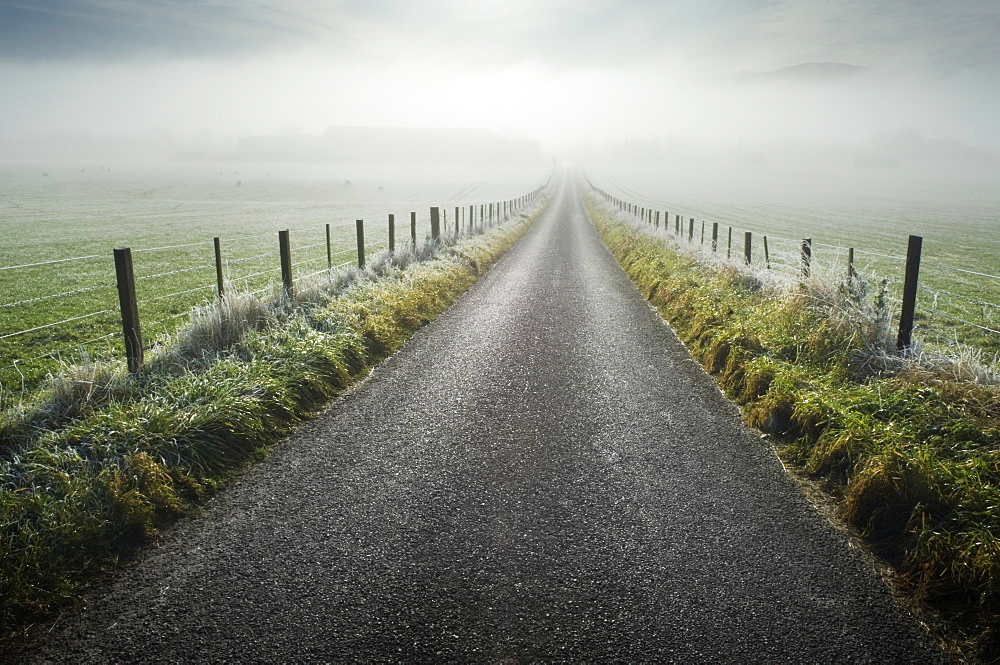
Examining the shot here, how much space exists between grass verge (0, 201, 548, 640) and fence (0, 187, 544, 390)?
22.3 inches

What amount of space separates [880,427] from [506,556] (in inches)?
133

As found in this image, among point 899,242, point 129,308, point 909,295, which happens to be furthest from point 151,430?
point 899,242

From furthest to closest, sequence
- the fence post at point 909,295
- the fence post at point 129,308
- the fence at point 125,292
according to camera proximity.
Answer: the fence at point 125,292
the fence post at point 909,295
the fence post at point 129,308

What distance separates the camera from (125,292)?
6.07 m

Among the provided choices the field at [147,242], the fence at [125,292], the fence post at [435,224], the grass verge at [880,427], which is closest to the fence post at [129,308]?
the fence at [125,292]

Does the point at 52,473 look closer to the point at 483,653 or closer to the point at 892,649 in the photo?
the point at 483,653

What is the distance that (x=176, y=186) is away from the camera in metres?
70.9

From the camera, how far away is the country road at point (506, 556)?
3.01 meters

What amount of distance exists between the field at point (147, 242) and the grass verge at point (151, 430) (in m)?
0.66

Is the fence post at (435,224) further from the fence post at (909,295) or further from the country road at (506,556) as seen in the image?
the fence post at (909,295)

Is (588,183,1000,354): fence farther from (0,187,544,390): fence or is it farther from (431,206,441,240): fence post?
(431,206,441,240): fence post

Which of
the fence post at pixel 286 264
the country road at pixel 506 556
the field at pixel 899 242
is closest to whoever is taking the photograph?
the country road at pixel 506 556

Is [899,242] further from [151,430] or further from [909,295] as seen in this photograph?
[151,430]

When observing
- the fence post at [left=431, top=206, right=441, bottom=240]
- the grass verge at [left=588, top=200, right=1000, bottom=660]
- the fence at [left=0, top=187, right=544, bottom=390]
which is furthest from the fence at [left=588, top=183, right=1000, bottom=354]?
the fence post at [left=431, top=206, right=441, bottom=240]
